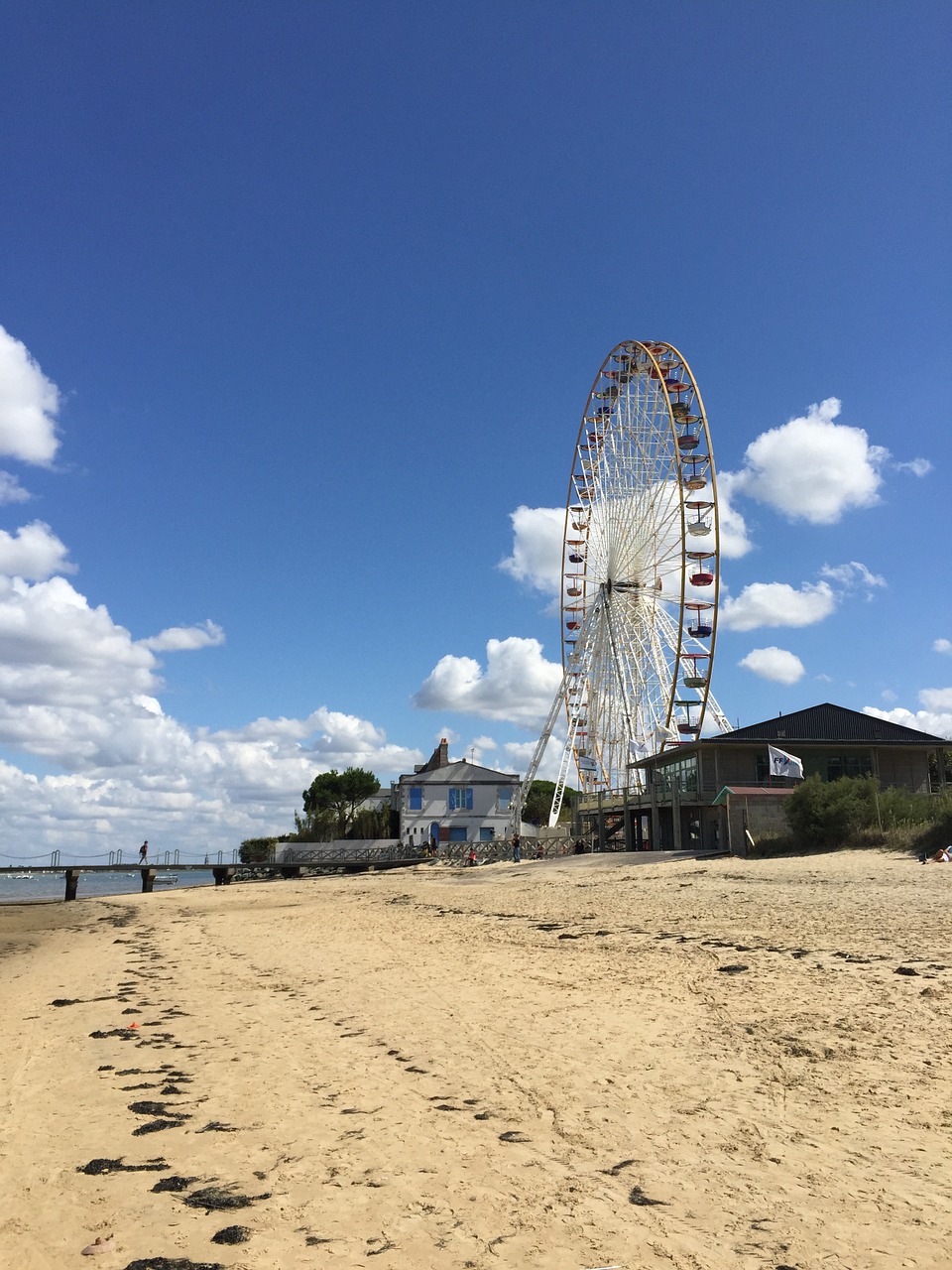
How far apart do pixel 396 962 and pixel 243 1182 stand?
790 cm

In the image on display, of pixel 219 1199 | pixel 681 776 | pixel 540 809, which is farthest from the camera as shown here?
pixel 540 809

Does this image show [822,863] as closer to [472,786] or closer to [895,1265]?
[895,1265]


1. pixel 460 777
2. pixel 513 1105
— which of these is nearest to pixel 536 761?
pixel 460 777

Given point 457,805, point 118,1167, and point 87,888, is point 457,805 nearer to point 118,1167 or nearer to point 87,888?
point 87,888

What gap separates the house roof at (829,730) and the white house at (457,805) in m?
22.8

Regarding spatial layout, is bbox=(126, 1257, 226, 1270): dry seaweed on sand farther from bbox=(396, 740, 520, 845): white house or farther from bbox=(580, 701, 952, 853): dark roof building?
bbox=(396, 740, 520, 845): white house

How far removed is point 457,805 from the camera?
57250 millimetres

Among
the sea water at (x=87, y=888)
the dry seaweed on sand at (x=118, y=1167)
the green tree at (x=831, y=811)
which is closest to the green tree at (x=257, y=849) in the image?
the sea water at (x=87, y=888)

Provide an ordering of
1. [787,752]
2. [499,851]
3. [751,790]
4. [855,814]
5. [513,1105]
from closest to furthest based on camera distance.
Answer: [513,1105]
[855,814]
[751,790]
[787,752]
[499,851]

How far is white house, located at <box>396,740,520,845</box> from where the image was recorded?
56.9 meters

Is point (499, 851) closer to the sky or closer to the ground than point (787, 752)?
closer to the ground

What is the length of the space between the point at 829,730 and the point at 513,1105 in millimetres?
34283

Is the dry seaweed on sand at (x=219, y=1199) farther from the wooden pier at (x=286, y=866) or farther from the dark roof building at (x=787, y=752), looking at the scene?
the wooden pier at (x=286, y=866)

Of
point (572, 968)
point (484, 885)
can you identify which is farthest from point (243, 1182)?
point (484, 885)
